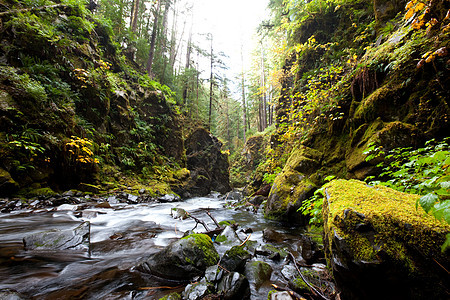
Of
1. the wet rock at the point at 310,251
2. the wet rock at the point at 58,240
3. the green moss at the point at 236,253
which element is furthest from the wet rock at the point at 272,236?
the wet rock at the point at 58,240

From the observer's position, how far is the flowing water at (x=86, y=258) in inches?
85.6

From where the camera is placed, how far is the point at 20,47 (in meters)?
6.61

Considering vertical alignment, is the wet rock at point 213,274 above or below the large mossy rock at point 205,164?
below

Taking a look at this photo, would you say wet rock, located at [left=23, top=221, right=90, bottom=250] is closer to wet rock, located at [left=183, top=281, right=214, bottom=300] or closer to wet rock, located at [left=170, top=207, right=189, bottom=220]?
wet rock, located at [left=183, top=281, right=214, bottom=300]

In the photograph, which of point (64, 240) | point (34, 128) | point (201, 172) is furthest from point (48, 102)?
point (201, 172)

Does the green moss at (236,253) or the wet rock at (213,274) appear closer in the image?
the wet rock at (213,274)

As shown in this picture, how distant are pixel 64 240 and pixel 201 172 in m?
13.4

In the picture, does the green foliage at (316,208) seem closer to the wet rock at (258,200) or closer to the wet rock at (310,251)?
the wet rock at (310,251)

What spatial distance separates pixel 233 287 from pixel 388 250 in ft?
5.18

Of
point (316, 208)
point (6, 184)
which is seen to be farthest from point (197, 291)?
point (6, 184)

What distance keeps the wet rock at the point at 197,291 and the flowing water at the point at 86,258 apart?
0.27 m

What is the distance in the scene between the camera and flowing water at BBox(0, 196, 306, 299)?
217 cm

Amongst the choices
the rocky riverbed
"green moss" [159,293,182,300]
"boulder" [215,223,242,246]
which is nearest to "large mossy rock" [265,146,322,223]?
the rocky riverbed

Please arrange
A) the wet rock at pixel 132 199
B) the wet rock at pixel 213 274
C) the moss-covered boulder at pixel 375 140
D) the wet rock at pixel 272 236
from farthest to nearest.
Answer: the wet rock at pixel 132 199 < the wet rock at pixel 272 236 < the moss-covered boulder at pixel 375 140 < the wet rock at pixel 213 274
